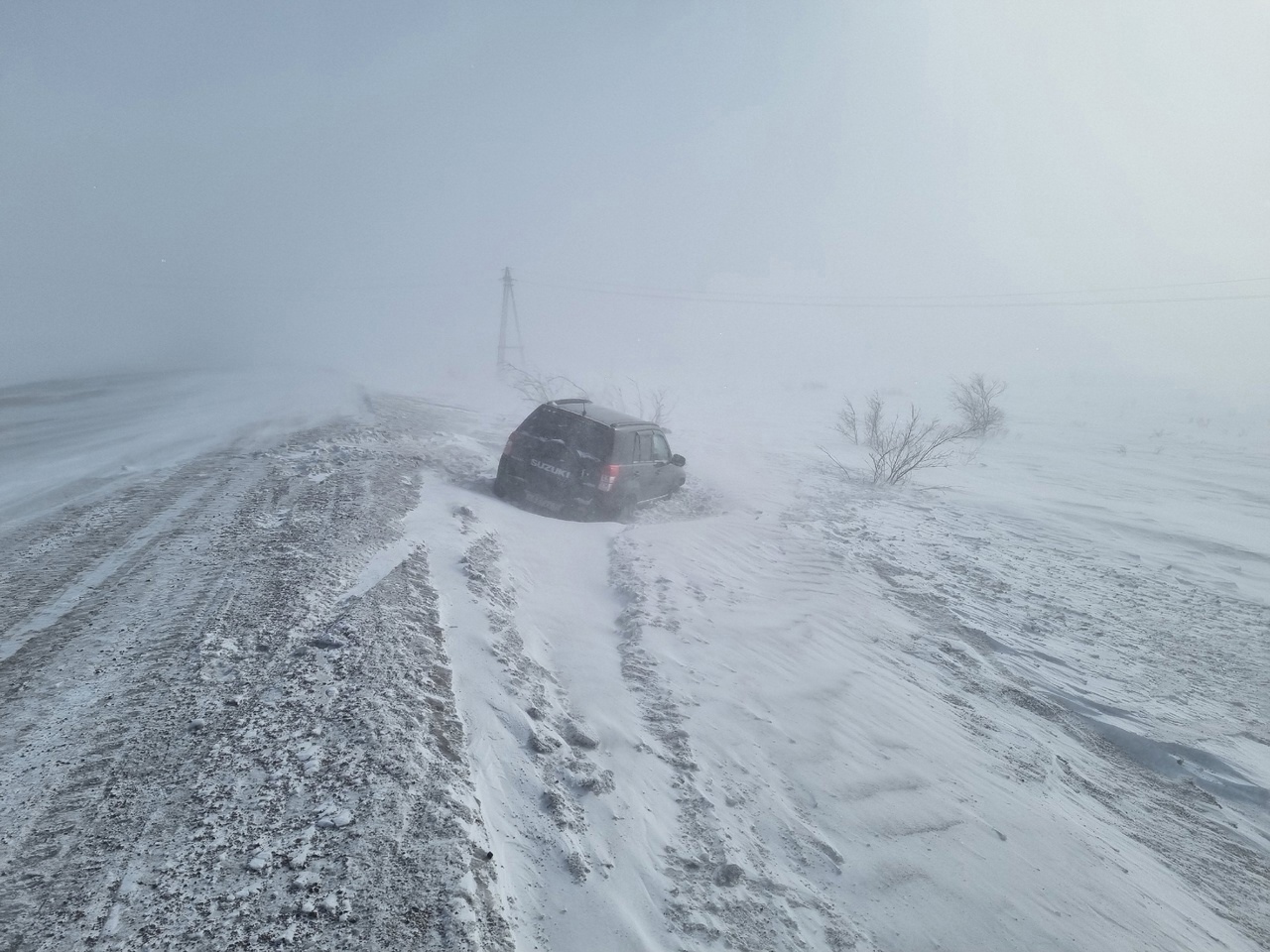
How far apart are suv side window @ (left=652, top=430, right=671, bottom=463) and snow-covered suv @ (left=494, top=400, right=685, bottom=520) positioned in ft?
1.77

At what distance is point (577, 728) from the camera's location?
4062mm

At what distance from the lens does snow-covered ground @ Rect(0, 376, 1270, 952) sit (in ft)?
8.57

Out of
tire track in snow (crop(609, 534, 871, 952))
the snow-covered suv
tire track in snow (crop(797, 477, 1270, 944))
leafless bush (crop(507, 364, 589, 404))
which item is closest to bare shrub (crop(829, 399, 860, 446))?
tire track in snow (crop(797, 477, 1270, 944))

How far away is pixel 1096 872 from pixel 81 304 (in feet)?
184

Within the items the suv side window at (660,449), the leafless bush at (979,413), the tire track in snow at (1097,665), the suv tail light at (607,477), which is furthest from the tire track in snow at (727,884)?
the leafless bush at (979,413)

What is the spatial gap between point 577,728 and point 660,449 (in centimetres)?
600

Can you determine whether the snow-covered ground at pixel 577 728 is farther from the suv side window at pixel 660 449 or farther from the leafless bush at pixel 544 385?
the leafless bush at pixel 544 385

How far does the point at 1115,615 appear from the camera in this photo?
24.0 feet

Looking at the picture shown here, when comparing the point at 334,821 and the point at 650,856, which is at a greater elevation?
the point at 334,821

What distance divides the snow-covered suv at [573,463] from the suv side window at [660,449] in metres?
0.54

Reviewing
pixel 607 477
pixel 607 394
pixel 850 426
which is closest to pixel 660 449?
pixel 607 477

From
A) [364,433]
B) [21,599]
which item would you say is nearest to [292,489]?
[21,599]

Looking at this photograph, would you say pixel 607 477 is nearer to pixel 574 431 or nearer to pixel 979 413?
pixel 574 431

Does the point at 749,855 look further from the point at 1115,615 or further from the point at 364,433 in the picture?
the point at 364,433
